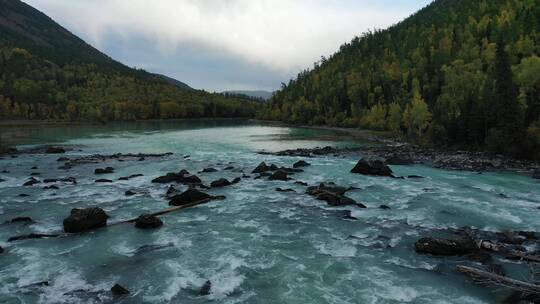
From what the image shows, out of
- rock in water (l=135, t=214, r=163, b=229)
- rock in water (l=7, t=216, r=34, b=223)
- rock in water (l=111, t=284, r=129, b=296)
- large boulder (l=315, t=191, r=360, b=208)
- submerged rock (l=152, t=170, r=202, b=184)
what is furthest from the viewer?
submerged rock (l=152, t=170, r=202, b=184)

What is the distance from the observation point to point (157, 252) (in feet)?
81.8

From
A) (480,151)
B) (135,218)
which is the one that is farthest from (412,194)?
(480,151)

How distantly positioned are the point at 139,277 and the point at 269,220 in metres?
12.3

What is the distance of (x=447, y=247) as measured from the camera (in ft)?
79.7

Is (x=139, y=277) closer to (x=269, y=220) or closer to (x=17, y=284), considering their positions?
(x=17, y=284)

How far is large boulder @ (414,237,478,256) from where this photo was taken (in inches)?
952

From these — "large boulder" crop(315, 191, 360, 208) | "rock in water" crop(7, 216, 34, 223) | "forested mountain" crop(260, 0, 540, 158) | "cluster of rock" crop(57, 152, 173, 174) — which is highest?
"forested mountain" crop(260, 0, 540, 158)

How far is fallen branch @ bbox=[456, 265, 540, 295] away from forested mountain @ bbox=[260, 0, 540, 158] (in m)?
48.9

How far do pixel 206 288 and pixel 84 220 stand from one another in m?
13.0

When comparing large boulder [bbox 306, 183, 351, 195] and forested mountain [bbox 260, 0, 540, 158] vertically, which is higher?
forested mountain [bbox 260, 0, 540, 158]

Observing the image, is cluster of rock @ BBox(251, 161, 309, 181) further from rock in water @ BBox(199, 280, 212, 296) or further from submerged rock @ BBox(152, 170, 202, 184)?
rock in water @ BBox(199, 280, 212, 296)

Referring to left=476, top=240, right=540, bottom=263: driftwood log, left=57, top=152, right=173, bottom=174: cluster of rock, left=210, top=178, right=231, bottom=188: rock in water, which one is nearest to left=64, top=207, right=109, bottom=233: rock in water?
left=210, top=178, right=231, bottom=188: rock in water

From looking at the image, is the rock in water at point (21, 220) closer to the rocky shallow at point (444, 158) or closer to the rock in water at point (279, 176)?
the rock in water at point (279, 176)

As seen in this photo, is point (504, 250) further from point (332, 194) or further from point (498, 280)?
point (332, 194)
